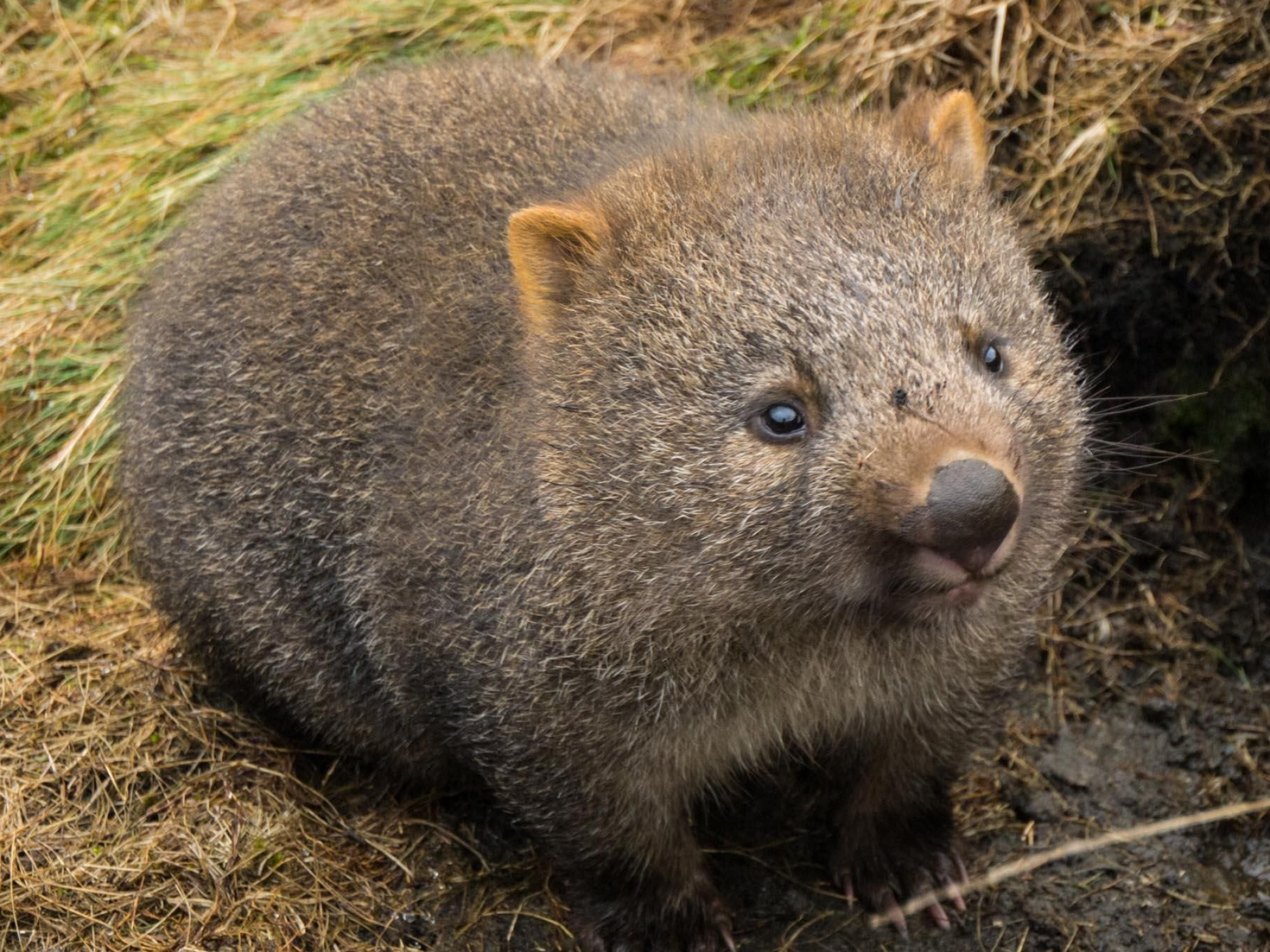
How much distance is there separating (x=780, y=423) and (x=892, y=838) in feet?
6.78

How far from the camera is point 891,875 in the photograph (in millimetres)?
5148

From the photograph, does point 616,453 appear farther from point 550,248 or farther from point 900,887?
point 900,887

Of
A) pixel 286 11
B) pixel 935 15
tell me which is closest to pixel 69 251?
pixel 286 11

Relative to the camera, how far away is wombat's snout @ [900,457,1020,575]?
10.9 feet

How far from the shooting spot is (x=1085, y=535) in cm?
639

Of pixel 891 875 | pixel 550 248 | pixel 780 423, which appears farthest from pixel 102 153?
pixel 891 875

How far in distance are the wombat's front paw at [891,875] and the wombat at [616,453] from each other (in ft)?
0.05

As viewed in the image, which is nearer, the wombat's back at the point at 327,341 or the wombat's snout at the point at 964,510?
the wombat's snout at the point at 964,510

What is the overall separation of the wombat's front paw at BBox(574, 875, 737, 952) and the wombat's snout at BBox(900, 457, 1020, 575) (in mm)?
2015

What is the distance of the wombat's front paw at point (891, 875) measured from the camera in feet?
16.8

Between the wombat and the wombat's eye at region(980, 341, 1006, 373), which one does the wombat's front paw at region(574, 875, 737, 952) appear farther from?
the wombat's eye at region(980, 341, 1006, 373)

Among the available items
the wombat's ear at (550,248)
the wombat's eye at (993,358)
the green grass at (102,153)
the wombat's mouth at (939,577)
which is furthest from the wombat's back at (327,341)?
the wombat's mouth at (939,577)

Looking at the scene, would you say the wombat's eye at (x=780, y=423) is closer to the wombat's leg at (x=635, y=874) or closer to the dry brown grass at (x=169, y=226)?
the wombat's leg at (x=635, y=874)

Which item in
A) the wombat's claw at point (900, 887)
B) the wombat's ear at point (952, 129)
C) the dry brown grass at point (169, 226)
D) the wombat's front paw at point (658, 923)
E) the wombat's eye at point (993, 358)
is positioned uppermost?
the wombat's ear at point (952, 129)
